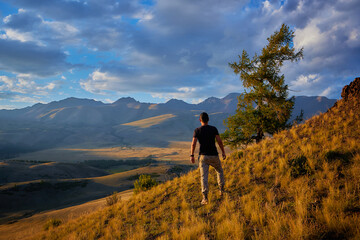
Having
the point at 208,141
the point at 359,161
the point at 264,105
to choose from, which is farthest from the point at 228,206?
the point at 264,105

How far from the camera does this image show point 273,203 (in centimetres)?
457

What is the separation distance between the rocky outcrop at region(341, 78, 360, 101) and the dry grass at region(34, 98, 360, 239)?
97.3 inches

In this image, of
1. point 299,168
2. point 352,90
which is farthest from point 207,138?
point 352,90

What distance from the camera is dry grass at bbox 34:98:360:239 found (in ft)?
11.9

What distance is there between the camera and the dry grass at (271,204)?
3.64 m

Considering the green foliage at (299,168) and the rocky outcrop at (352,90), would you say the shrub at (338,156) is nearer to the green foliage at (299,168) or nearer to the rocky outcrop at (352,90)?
the green foliage at (299,168)

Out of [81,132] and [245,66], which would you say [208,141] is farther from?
[81,132]

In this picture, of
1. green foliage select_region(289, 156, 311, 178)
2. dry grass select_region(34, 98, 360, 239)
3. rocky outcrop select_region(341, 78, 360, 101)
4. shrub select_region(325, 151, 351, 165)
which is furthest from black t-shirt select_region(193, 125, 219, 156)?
rocky outcrop select_region(341, 78, 360, 101)

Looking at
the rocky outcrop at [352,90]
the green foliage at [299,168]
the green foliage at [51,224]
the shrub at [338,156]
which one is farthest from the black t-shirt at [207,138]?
the rocky outcrop at [352,90]

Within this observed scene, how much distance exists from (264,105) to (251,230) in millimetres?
12794

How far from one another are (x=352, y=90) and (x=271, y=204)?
12352mm

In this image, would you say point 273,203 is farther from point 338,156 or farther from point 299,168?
point 338,156

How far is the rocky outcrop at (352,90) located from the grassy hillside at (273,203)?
7.38 ft

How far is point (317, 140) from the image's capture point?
827cm
